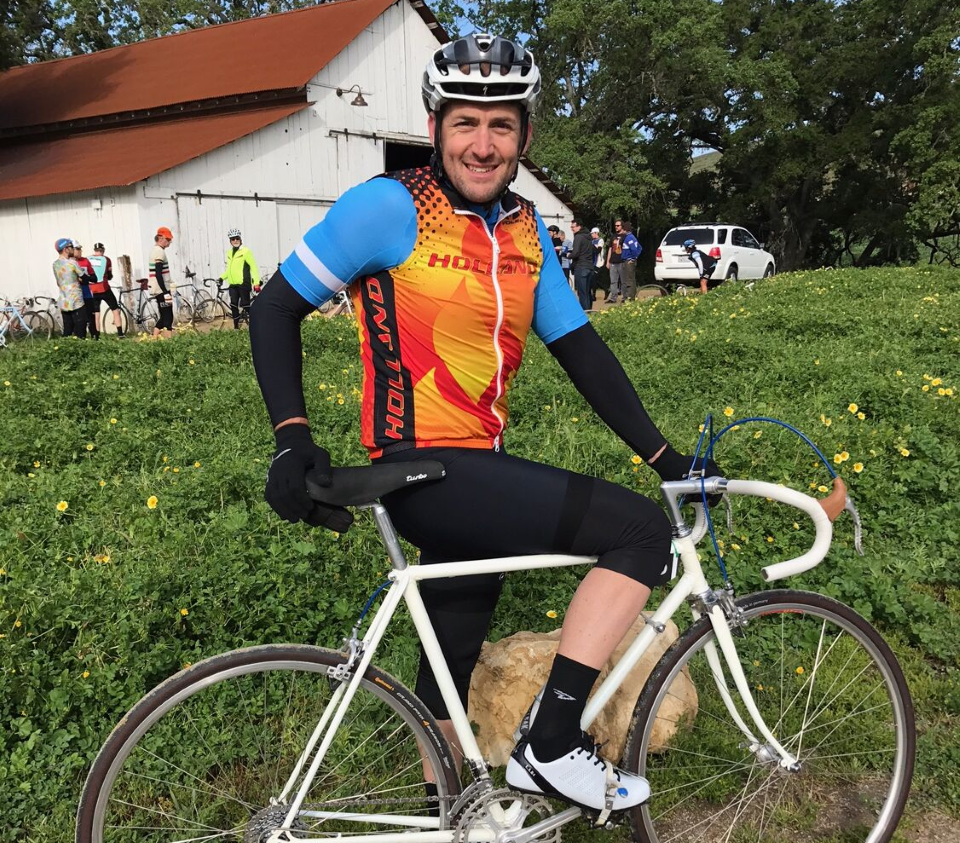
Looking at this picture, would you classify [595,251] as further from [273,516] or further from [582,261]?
[273,516]

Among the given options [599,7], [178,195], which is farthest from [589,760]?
[599,7]

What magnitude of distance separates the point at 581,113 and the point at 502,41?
104ft

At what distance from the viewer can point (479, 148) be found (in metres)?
2.03

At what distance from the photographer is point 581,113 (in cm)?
3102

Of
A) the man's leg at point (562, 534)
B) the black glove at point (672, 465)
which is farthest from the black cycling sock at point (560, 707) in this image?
the black glove at point (672, 465)

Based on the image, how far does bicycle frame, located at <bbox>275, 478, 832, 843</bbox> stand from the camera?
6.43ft

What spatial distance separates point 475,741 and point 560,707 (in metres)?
0.34

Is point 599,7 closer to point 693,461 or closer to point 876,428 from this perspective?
point 876,428

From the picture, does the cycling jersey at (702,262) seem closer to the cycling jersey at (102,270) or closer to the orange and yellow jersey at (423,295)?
the cycling jersey at (102,270)

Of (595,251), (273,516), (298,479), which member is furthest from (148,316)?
(298,479)

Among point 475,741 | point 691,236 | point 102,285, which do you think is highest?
point 691,236

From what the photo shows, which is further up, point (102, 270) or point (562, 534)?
point (102, 270)

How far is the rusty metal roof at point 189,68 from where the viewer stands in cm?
1961

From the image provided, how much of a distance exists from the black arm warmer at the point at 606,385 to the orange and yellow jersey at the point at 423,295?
0.85ft
